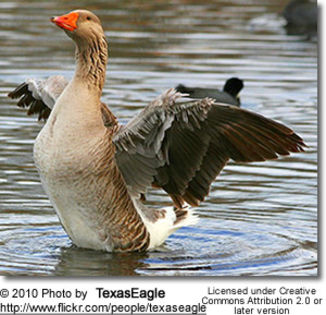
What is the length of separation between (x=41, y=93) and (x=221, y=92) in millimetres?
5179

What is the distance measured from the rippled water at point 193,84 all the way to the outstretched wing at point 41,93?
105 centimetres

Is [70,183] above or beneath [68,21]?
beneath

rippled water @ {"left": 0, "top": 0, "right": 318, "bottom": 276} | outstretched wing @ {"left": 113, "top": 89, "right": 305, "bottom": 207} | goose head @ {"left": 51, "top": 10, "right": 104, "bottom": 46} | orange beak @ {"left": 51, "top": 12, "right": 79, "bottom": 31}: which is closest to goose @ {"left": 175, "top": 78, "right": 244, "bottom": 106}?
rippled water @ {"left": 0, "top": 0, "right": 318, "bottom": 276}

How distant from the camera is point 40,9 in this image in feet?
78.7

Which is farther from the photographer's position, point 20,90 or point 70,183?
point 20,90

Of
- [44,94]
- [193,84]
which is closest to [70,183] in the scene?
[44,94]

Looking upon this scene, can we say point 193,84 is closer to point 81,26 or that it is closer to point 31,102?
point 31,102

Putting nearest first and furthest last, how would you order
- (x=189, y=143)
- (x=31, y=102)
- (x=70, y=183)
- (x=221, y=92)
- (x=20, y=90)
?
(x=70, y=183)
(x=189, y=143)
(x=20, y=90)
(x=31, y=102)
(x=221, y=92)

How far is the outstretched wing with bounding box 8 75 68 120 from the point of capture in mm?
9508

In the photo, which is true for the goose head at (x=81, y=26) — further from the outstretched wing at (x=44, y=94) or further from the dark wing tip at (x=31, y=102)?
the dark wing tip at (x=31, y=102)

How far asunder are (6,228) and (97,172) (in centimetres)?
162

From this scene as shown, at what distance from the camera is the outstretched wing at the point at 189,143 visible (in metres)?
8.06

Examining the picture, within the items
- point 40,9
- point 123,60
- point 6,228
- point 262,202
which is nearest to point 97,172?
point 6,228

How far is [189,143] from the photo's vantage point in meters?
8.58
